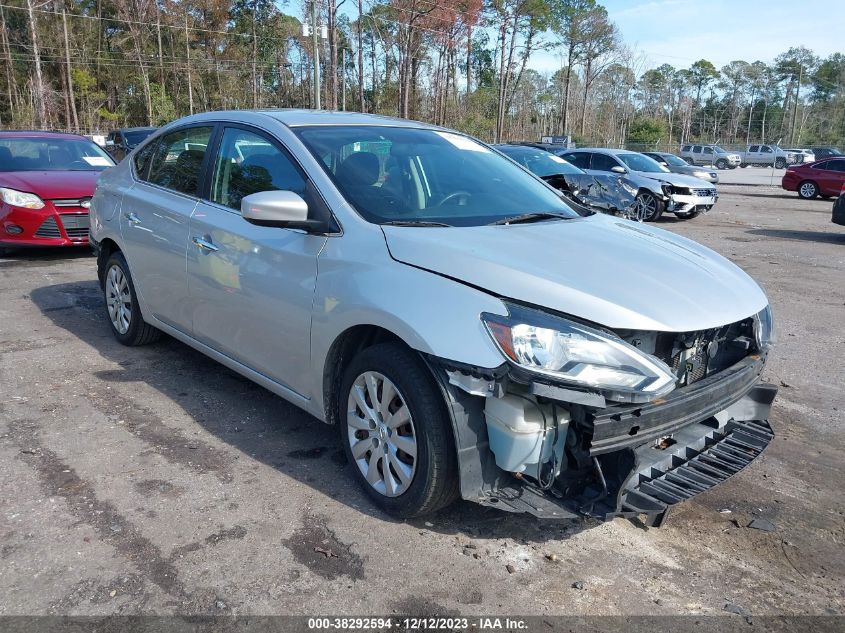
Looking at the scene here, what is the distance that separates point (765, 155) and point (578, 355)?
184ft

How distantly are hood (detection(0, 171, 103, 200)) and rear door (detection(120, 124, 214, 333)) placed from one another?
3.98 meters

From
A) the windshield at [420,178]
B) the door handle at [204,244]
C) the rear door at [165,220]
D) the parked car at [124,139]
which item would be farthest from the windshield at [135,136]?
the windshield at [420,178]

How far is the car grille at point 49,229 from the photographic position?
28.1 feet

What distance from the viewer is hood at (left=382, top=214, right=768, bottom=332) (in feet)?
8.73

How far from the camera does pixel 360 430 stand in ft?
10.7

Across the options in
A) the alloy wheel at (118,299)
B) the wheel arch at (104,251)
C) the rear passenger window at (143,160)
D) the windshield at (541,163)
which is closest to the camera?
the rear passenger window at (143,160)

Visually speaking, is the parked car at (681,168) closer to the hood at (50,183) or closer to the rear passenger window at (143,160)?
the hood at (50,183)

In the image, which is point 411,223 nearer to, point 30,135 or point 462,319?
point 462,319

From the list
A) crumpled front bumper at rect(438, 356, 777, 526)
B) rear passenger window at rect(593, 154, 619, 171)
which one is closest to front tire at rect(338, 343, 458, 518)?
crumpled front bumper at rect(438, 356, 777, 526)

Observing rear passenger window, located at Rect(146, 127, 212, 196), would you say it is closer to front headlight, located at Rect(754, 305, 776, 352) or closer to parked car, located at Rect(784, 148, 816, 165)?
front headlight, located at Rect(754, 305, 776, 352)

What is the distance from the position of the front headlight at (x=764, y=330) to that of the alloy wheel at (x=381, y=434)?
1.70 meters

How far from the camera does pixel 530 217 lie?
3.65 metres

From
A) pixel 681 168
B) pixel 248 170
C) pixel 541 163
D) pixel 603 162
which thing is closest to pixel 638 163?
pixel 603 162

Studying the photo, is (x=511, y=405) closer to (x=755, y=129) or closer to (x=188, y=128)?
(x=188, y=128)
